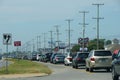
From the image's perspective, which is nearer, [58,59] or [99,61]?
[99,61]

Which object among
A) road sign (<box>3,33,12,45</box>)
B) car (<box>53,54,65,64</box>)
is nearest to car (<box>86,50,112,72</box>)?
road sign (<box>3,33,12,45</box>)

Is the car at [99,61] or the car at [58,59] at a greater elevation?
the car at [99,61]

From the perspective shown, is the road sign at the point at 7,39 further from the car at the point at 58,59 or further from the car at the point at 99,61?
the car at the point at 58,59

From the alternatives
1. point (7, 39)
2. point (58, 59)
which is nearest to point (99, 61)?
point (7, 39)

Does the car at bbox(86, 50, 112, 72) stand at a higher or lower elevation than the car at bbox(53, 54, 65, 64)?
higher

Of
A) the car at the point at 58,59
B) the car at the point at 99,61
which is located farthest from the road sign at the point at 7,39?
the car at the point at 58,59

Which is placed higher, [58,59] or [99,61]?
[99,61]

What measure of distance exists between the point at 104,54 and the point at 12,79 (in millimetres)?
10788

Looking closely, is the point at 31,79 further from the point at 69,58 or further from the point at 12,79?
the point at 69,58

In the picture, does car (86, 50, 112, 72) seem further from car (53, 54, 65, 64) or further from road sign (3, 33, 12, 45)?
car (53, 54, 65, 64)

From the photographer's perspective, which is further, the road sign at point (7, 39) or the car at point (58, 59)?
the car at point (58, 59)

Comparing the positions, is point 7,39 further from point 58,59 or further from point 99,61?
point 58,59

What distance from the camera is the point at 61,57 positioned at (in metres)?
75.2

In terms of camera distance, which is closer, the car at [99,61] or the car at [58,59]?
the car at [99,61]
